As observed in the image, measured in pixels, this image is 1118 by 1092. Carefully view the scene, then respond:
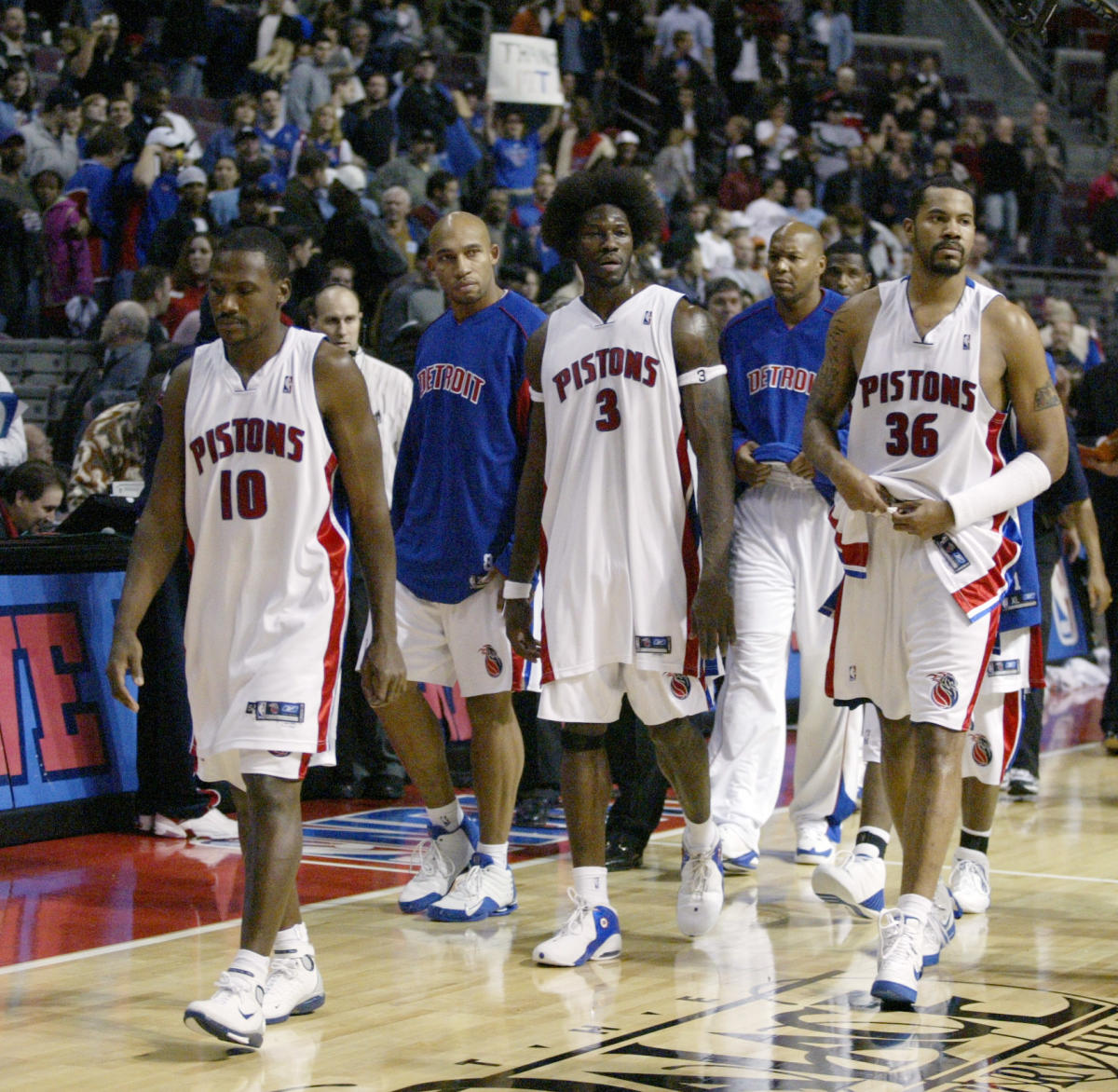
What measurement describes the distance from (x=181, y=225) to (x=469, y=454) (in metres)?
7.21

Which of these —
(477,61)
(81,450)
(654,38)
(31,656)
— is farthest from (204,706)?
(654,38)

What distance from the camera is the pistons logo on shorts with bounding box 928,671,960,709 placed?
524cm

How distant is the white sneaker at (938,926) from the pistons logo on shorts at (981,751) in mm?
439

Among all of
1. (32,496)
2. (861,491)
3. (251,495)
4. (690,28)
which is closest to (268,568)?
(251,495)

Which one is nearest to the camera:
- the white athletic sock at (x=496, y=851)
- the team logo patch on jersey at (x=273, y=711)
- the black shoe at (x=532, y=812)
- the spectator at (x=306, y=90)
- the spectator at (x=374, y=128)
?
the team logo patch on jersey at (x=273, y=711)

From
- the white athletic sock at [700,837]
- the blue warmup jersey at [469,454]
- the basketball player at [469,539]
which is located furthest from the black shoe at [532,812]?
the white athletic sock at [700,837]

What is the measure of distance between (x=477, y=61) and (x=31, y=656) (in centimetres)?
1353

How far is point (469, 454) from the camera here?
6195mm

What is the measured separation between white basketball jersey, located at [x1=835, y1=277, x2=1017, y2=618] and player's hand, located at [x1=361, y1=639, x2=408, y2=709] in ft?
4.99

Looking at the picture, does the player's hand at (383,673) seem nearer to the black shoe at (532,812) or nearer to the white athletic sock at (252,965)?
the white athletic sock at (252,965)

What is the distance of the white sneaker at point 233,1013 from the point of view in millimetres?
4465

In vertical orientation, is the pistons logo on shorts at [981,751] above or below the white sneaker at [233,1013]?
above

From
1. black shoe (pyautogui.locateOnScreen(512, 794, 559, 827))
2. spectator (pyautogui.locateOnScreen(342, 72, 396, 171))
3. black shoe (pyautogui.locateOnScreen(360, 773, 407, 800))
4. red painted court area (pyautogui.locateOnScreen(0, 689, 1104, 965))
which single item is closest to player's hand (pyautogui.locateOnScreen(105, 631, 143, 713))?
red painted court area (pyautogui.locateOnScreen(0, 689, 1104, 965))

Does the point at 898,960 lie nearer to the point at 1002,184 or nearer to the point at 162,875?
the point at 162,875
